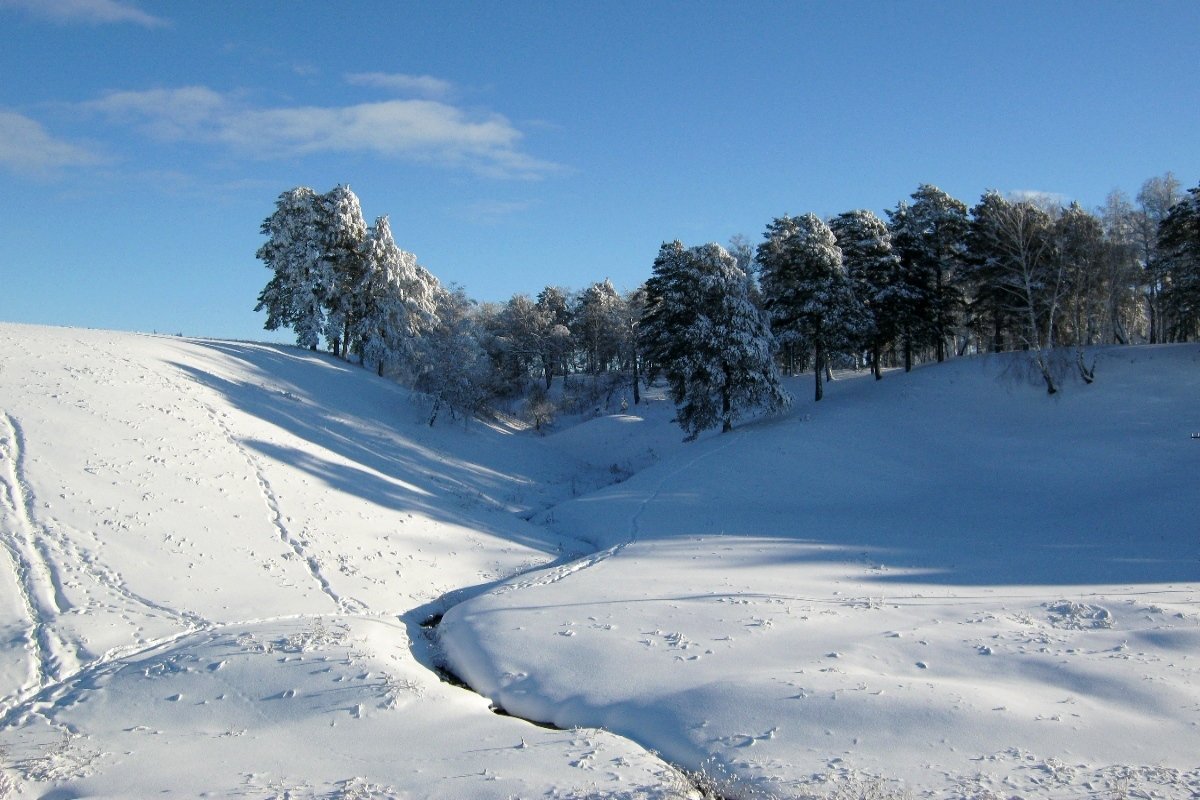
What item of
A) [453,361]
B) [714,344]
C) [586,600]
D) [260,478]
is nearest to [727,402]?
[714,344]

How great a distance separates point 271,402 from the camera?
31375mm

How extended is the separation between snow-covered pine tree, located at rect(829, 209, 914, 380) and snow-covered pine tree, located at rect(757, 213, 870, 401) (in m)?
1.35

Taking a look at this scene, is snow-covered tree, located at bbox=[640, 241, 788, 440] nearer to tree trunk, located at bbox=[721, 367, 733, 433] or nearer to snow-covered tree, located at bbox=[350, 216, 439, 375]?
tree trunk, located at bbox=[721, 367, 733, 433]

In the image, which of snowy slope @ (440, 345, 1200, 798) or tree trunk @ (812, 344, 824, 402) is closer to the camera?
snowy slope @ (440, 345, 1200, 798)

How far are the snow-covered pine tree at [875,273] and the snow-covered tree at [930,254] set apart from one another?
3.03 ft

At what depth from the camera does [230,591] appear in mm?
16656

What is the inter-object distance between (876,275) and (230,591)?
35.4 m

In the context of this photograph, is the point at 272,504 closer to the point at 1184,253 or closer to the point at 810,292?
the point at 810,292

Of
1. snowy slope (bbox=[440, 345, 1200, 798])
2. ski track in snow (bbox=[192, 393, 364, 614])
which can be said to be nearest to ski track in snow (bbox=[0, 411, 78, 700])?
ski track in snow (bbox=[192, 393, 364, 614])

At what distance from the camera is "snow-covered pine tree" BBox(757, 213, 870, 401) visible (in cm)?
3884

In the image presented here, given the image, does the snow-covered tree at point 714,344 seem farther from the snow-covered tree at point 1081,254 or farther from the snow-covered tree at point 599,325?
the snow-covered tree at point 599,325

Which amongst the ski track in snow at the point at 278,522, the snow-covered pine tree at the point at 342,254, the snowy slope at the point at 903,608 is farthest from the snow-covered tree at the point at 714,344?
the ski track in snow at the point at 278,522

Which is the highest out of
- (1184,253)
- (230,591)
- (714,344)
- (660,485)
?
(1184,253)

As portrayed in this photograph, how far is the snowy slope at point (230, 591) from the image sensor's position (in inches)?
382
